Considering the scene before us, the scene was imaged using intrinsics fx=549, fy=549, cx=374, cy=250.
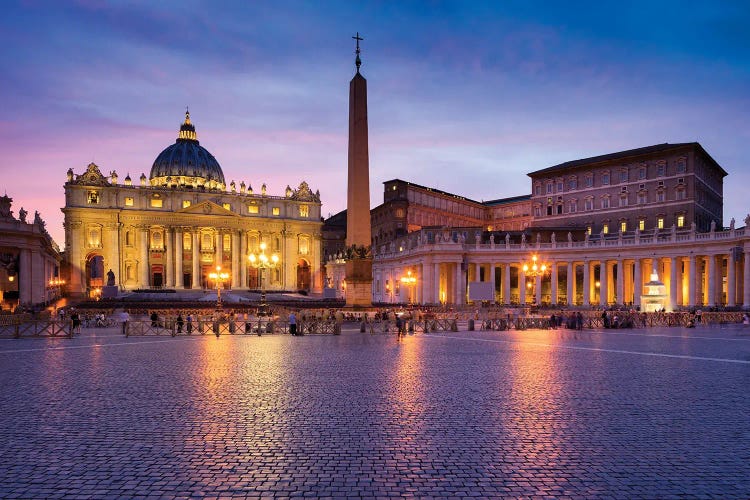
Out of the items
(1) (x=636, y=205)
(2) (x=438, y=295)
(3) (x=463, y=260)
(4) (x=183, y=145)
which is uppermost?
(4) (x=183, y=145)

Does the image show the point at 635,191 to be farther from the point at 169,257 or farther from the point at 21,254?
the point at 169,257

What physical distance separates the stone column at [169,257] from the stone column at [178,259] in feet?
1.73

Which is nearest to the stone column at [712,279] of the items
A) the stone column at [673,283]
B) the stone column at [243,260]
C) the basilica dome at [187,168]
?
the stone column at [673,283]

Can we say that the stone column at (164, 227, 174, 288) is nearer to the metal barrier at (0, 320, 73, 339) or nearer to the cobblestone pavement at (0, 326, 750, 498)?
the metal barrier at (0, 320, 73, 339)

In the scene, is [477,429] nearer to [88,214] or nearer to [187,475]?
[187,475]

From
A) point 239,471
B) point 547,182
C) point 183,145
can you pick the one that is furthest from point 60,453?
point 183,145

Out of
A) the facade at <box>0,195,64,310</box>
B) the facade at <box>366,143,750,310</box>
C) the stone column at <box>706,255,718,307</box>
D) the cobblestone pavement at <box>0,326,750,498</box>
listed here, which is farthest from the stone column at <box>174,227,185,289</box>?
the cobblestone pavement at <box>0,326,750,498</box>

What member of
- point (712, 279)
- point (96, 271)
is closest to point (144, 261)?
point (96, 271)

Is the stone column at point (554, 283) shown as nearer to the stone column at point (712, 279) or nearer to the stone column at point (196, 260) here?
the stone column at point (712, 279)

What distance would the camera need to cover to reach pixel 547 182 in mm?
84312

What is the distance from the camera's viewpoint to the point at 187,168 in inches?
4697

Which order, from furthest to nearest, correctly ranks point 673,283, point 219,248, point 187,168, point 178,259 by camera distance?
1. point 187,168
2. point 219,248
3. point 178,259
4. point 673,283

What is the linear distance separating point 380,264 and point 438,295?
1881 cm

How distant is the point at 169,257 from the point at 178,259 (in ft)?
5.50
